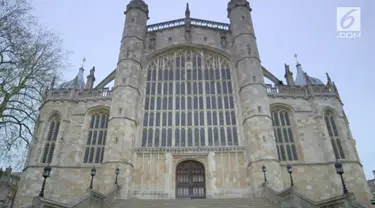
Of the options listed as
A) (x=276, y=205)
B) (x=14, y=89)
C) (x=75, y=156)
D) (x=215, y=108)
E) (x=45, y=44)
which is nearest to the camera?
(x=14, y=89)

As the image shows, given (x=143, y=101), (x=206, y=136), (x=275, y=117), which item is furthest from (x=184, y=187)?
(x=275, y=117)

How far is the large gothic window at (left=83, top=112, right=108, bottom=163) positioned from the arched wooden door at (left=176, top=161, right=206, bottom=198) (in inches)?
223

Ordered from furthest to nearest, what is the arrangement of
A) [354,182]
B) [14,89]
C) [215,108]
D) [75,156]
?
[215,108]
[75,156]
[354,182]
[14,89]

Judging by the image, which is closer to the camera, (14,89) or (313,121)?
(14,89)

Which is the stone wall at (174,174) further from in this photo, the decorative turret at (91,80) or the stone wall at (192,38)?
the stone wall at (192,38)

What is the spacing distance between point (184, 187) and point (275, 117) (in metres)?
8.65

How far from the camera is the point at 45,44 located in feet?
38.8

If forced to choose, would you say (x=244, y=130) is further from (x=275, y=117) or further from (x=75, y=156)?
(x=75, y=156)

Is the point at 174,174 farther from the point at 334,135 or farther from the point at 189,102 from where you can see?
the point at 334,135

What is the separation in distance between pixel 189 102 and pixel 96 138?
731 cm

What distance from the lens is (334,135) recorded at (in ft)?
63.7

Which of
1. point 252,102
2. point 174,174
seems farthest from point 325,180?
point 174,174

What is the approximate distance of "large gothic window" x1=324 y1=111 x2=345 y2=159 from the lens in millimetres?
18678

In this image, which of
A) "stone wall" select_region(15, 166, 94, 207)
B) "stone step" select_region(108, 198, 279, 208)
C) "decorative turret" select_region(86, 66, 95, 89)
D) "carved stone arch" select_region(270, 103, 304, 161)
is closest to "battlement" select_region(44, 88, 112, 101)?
"decorative turret" select_region(86, 66, 95, 89)
